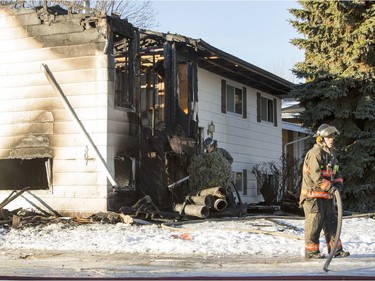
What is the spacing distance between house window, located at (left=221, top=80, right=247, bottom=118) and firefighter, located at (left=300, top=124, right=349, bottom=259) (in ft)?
43.0

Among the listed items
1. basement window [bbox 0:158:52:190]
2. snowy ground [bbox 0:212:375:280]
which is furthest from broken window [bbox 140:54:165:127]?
snowy ground [bbox 0:212:375:280]

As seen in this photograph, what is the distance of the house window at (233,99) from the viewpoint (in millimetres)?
22641

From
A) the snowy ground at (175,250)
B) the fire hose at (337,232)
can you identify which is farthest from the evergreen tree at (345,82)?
the fire hose at (337,232)

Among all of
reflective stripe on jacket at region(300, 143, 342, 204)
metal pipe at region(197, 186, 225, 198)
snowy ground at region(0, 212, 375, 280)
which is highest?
reflective stripe on jacket at region(300, 143, 342, 204)

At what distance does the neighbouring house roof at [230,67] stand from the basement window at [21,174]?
4.68m

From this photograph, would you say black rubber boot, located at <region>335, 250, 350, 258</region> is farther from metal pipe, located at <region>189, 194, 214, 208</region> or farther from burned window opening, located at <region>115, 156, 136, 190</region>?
burned window opening, located at <region>115, 156, 136, 190</region>

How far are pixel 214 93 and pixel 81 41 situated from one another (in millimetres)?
6908

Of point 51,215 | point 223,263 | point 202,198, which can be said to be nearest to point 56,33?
point 51,215

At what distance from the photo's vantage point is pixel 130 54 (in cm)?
1664

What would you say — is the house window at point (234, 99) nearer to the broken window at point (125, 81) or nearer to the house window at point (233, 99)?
the house window at point (233, 99)

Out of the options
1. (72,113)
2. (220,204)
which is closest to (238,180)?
(220,204)

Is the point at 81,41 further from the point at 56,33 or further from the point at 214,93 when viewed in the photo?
the point at 214,93

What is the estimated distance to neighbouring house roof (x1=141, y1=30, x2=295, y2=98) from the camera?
17766mm

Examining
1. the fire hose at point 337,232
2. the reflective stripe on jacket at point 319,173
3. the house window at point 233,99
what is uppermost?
the house window at point 233,99
